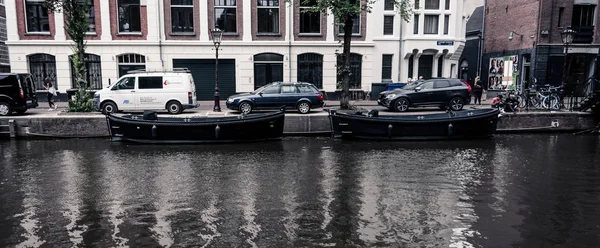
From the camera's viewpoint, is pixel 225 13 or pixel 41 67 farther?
pixel 225 13

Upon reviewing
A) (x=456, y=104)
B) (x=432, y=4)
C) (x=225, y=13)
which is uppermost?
(x=432, y=4)

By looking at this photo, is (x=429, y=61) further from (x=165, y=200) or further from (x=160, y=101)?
(x=165, y=200)

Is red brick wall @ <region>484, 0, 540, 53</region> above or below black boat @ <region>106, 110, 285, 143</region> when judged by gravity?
above

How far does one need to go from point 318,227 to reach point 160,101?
47.5 feet

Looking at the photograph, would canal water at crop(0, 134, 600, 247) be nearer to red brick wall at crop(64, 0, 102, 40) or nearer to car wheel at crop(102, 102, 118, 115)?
car wheel at crop(102, 102, 118, 115)

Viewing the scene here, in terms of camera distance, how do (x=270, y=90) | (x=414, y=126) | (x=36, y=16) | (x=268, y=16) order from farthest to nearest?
(x=268, y=16)
(x=36, y=16)
(x=270, y=90)
(x=414, y=126)

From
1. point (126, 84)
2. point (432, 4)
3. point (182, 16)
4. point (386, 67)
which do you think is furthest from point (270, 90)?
point (432, 4)

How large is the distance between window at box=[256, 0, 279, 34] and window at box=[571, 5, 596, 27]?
19.2m

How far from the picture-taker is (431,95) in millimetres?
19953

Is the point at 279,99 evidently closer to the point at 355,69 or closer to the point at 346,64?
the point at 346,64

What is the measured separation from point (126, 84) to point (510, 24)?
26.9 meters

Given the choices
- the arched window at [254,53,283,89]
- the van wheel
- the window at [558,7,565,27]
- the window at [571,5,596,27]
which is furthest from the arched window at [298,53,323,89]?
the window at [571,5,596,27]

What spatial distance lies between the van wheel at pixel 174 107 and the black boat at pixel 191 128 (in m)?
4.70

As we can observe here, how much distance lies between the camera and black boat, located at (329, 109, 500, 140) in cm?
1499
